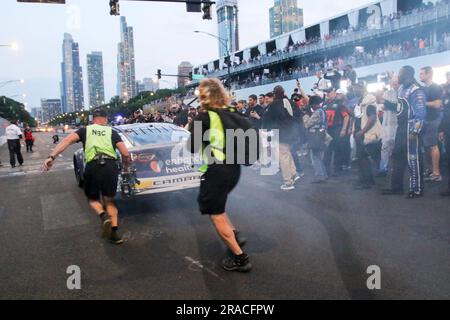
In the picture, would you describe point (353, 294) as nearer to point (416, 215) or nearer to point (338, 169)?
point (416, 215)

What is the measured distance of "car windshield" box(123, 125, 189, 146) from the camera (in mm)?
7000

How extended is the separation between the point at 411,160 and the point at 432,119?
5.06 feet

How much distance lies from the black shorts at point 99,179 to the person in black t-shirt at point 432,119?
18.1 ft

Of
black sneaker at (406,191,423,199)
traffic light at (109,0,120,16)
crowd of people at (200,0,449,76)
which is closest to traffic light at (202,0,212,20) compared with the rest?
traffic light at (109,0,120,16)

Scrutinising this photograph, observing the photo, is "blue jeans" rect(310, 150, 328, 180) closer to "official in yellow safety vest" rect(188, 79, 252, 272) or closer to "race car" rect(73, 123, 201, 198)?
"race car" rect(73, 123, 201, 198)

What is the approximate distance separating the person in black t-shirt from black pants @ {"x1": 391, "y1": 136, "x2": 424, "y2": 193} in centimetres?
92

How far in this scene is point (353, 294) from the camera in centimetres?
342

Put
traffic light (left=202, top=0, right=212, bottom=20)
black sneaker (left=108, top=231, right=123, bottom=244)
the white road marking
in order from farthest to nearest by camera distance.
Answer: traffic light (left=202, top=0, right=212, bottom=20), black sneaker (left=108, top=231, right=123, bottom=244), the white road marking

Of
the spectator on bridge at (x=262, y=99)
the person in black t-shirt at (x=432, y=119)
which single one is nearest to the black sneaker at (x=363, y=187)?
the person in black t-shirt at (x=432, y=119)

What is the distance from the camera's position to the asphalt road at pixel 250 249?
11.9ft
